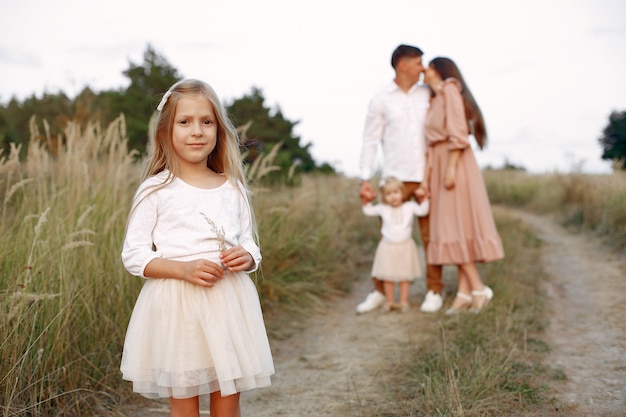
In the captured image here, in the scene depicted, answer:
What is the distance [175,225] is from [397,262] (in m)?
3.20

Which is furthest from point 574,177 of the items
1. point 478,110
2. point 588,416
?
point 588,416

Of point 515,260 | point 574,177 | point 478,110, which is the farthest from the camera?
point 574,177

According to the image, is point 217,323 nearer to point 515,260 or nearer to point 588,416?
point 588,416

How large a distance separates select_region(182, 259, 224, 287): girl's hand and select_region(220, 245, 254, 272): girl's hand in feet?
0.15

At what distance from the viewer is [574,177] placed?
12156 mm

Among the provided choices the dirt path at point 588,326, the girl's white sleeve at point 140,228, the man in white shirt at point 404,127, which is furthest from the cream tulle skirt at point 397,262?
the girl's white sleeve at point 140,228

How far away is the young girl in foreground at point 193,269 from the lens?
2.20 metres

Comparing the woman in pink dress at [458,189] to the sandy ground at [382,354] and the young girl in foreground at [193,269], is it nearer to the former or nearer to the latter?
the sandy ground at [382,354]

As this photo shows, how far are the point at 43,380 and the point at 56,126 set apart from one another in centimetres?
595

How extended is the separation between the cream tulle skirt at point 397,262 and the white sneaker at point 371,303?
200mm

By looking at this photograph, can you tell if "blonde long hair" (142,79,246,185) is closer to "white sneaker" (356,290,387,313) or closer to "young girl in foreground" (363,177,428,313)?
"young girl in foreground" (363,177,428,313)

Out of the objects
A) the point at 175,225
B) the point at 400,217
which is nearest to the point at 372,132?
the point at 400,217

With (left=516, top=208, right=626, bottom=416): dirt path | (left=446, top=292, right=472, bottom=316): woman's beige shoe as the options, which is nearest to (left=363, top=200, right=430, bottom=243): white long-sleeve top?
A: (left=446, top=292, right=472, bottom=316): woman's beige shoe

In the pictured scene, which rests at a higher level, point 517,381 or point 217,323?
point 217,323
